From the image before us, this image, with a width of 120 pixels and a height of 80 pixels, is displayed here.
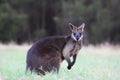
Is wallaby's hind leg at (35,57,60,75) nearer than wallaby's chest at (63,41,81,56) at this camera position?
Yes

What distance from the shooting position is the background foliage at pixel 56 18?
37.4 meters

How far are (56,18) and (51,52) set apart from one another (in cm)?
2754

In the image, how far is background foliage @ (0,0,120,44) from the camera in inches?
1471

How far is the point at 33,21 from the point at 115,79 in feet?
107

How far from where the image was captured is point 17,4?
1666 inches

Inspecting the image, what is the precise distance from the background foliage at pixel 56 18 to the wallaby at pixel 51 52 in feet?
78.3

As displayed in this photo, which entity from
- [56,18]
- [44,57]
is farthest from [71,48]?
[56,18]

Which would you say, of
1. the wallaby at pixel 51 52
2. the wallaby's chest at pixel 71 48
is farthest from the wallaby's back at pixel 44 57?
the wallaby's chest at pixel 71 48

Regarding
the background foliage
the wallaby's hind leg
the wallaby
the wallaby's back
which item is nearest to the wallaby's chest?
the wallaby

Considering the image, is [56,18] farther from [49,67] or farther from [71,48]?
[49,67]

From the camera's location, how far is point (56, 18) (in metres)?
39.0

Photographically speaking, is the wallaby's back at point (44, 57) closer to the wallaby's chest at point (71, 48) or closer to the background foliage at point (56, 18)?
the wallaby's chest at point (71, 48)

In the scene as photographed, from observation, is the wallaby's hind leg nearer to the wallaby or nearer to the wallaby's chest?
the wallaby

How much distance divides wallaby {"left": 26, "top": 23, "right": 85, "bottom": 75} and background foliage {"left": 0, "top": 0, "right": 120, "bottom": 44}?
2387 cm
